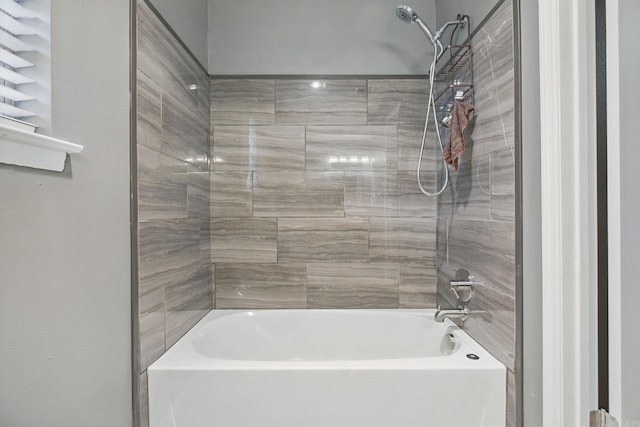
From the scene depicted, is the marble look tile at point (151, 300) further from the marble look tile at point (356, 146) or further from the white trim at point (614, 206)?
the white trim at point (614, 206)

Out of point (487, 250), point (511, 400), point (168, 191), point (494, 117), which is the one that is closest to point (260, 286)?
point (168, 191)

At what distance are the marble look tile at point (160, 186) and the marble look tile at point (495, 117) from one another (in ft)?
4.54

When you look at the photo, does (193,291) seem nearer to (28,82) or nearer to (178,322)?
(178,322)

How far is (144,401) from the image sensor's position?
1428 millimetres

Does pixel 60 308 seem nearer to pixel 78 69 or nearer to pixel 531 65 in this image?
pixel 78 69

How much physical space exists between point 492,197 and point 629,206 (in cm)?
56

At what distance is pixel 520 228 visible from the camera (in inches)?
54.1

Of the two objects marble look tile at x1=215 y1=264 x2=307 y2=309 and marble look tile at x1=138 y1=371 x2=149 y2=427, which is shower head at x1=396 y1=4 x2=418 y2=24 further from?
marble look tile at x1=138 y1=371 x2=149 y2=427

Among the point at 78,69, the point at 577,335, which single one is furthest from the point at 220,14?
the point at 577,335

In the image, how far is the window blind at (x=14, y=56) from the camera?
2.89ft

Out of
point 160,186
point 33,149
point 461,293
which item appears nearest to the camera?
point 33,149

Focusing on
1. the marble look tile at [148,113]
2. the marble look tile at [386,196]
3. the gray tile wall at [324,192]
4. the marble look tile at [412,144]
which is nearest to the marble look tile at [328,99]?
the gray tile wall at [324,192]

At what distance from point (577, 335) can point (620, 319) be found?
13cm

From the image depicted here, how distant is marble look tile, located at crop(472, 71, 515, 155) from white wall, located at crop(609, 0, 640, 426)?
0.38 m
